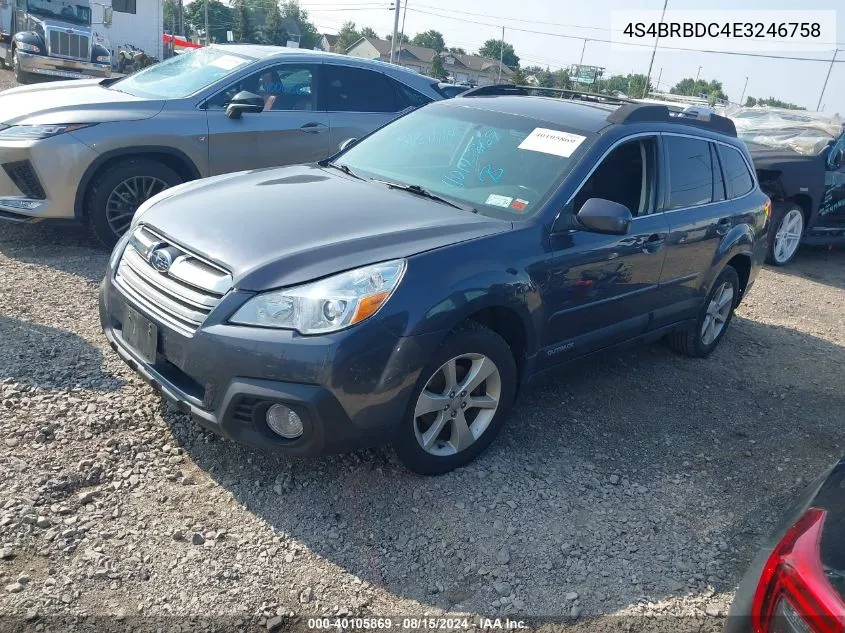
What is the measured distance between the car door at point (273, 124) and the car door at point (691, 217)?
3.38 meters

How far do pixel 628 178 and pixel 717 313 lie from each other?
75.1 inches

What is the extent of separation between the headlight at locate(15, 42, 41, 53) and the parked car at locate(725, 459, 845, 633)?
864 inches

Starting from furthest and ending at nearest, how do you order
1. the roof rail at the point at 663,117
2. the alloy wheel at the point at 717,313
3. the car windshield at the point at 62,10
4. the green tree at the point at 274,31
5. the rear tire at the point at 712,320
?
the green tree at the point at 274,31 → the car windshield at the point at 62,10 → the alloy wheel at the point at 717,313 → the rear tire at the point at 712,320 → the roof rail at the point at 663,117

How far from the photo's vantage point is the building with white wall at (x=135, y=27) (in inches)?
1059

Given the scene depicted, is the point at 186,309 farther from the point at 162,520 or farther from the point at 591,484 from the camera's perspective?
the point at 591,484

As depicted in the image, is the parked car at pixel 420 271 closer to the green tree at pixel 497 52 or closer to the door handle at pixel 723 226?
the door handle at pixel 723 226

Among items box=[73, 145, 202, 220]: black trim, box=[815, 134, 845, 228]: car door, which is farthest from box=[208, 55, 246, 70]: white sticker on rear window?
box=[815, 134, 845, 228]: car door

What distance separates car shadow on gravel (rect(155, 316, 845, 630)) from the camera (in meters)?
2.85

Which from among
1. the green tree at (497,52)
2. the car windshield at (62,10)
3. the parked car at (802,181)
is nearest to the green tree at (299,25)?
the green tree at (497,52)

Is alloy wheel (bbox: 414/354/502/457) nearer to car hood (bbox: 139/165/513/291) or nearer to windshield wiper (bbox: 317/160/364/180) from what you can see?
car hood (bbox: 139/165/513/291)

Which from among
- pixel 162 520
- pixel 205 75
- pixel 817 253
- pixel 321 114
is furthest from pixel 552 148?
pixel 817 253

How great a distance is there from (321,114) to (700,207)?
11.8ft

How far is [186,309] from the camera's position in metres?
3.01

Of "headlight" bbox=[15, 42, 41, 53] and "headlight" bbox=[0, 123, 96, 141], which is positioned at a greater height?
"headlight" bbox=[0, 123, 96, 141]
